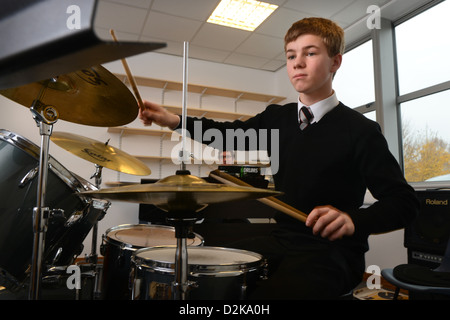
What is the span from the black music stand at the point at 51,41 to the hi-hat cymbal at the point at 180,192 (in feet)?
0.93

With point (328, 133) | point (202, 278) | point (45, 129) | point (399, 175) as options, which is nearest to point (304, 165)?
point (328, 133)

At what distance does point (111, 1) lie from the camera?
3135 mm

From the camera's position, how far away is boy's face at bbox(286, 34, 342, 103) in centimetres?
108

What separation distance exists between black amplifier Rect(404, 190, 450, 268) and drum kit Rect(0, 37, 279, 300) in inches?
62.3

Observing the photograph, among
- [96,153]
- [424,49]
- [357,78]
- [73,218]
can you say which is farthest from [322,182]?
[357,78]

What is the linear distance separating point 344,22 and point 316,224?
131 inches

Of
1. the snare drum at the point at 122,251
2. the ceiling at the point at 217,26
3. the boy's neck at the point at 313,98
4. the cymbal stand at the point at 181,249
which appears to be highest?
the ceiling at the point at 217,26

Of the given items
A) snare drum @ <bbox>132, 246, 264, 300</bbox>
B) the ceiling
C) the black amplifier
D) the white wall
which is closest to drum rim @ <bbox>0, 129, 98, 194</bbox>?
snare drum @ <bbox>132, 246, 264, 300</bbox>

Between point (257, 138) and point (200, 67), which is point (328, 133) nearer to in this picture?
point (257, 138)

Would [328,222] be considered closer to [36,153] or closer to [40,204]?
[40,204]

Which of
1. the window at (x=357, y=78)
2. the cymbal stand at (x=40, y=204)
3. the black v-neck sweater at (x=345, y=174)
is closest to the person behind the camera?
the black v-neck sweater at (x=345, y=174)

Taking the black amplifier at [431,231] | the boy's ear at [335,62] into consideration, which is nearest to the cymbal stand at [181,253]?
the boy's ear at [335,62]

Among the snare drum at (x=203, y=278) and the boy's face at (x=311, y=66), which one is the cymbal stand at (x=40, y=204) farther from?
the boy's face at (x=311, y=66)

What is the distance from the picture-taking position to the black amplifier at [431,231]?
1.99m
